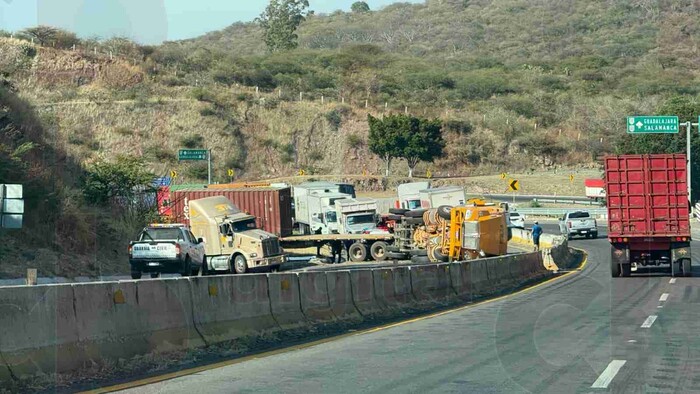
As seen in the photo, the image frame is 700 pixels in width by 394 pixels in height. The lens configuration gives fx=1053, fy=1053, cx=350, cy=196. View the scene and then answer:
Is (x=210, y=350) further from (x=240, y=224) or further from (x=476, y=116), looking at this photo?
(x=476, y=116)

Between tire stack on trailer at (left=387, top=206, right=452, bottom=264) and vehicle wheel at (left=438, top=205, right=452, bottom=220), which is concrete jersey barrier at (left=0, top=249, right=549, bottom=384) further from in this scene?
tire stack on trailer at (left=387, top=206, right=452, bottom=264)

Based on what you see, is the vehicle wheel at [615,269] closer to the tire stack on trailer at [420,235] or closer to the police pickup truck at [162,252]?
the tire stack on trailer at [420,235]

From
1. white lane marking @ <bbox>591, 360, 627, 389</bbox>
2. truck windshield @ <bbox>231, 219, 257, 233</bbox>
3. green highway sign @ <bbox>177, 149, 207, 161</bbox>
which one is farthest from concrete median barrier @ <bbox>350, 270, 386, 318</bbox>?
green highway sign @ <bbox>177, 149, 207, 161</bbox>

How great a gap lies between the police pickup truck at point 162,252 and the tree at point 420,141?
68.6 metres

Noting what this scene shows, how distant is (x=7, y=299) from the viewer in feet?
34.2

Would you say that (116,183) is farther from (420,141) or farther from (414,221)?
(420,141)

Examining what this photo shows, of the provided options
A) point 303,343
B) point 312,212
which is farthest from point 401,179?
point 303,343

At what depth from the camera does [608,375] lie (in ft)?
40.4

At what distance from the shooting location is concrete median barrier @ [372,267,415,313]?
21281 millimetres

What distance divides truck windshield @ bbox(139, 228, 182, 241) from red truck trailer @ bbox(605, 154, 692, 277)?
13.8 m

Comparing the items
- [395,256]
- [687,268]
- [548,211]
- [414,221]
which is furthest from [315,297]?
[548,211]

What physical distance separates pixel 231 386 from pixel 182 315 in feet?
7.85

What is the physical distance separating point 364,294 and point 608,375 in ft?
27.8

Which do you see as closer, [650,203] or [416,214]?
[650,203]
